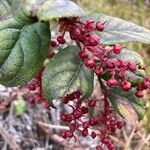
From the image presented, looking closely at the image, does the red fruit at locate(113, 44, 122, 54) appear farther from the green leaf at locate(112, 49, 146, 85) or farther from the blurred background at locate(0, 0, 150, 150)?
the blurred background at locate(0, 0, 150, 150)

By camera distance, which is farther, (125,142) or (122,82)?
(125,142)

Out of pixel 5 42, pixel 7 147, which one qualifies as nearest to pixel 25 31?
pixel 5 42

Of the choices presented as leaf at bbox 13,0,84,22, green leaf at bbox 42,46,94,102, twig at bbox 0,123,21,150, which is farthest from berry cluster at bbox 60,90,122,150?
twig at bbox 0,123,21,150

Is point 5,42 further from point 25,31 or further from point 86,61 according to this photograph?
point 86,61

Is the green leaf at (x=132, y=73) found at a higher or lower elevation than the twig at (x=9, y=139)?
higher

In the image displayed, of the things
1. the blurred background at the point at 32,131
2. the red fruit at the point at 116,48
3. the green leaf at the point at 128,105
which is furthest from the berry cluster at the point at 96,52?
the blurred background at the point at 32,131

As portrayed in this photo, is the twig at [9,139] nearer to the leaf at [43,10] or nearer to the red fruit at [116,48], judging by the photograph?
the red fruit at [116,48]
